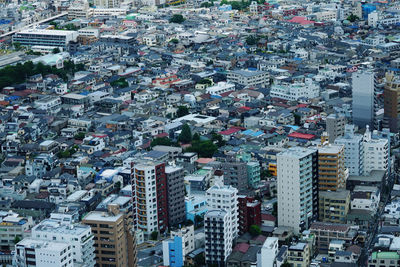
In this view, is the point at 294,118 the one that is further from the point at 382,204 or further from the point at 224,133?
the point at 382,204

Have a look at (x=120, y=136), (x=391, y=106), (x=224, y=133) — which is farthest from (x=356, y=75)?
(x=120, y=136)

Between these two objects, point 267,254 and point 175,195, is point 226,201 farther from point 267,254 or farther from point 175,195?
point 267,254

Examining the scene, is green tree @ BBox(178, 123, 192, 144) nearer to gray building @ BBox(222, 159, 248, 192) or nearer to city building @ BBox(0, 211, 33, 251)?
gray building @ BBox(222, 159, 248, 192)

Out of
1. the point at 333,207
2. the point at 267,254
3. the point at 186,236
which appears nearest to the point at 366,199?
the point at 333,207

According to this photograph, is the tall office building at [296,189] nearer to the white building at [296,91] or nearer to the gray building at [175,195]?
the gray building at [175,195]

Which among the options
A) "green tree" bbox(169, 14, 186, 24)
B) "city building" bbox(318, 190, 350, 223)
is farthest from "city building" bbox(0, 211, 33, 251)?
"green tree" bbox(169, 14, 186, 24)
